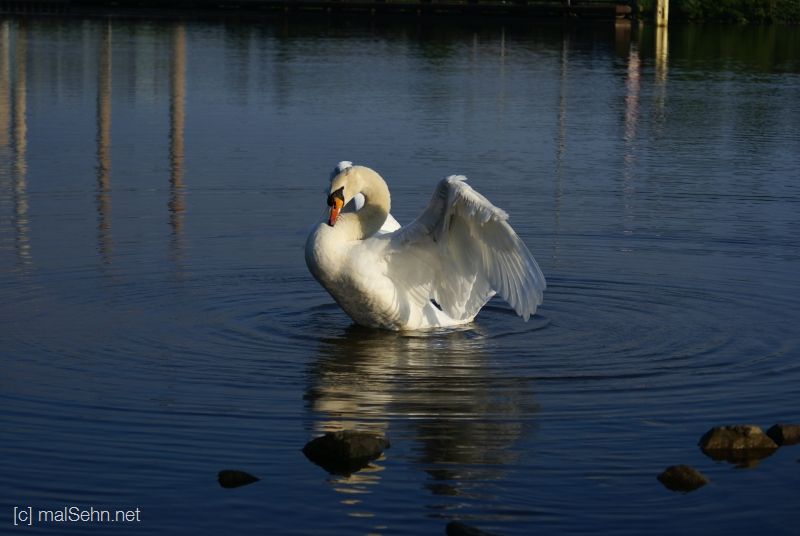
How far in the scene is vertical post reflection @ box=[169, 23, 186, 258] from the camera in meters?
13.3

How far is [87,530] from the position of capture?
6.30 m

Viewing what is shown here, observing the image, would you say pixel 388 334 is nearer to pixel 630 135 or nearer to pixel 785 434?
pixel 785 434

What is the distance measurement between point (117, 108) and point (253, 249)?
10785 mm

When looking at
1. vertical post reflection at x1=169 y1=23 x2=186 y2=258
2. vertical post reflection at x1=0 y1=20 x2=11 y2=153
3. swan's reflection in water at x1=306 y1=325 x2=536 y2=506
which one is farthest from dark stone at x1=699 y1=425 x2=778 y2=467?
vertical post reflection at x1=0 y1=20 x2=11 y2=153

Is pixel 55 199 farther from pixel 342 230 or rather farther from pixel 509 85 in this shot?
pixel 509 85

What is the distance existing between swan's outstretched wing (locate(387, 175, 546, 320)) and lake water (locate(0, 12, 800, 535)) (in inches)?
12.0

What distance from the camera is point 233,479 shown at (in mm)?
6785

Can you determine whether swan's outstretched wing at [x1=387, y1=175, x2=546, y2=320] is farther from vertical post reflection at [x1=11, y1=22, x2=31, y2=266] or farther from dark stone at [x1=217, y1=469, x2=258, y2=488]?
vertical post reflection at [x1=11, y1=22, x2=31, y2=266]

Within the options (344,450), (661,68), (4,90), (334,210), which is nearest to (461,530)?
(344,450)

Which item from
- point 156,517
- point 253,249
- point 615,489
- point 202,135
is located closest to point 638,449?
point 615,489

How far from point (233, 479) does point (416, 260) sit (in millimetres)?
3404

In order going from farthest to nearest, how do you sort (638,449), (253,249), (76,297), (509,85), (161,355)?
1. (509,85)
2. (253,249)
3. (76,297)
4. (161,355)
5. (638,449)

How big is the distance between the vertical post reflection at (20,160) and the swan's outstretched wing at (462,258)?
338 cm

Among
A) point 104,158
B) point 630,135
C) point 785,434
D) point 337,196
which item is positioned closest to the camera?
point 785,434
